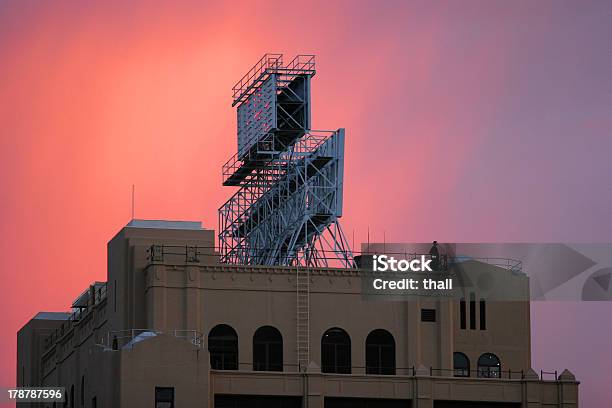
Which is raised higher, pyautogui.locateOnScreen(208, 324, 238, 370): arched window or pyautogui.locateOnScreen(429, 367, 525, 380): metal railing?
pyautogui.locateOnScreen(208, 324, 238, 370): arched window

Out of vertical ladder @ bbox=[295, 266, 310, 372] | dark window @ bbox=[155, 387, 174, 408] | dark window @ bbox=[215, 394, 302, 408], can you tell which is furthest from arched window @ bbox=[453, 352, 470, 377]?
dark window @ bbox=[155, 387, 174, 408]

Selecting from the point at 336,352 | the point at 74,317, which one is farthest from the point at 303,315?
the point at 74,317

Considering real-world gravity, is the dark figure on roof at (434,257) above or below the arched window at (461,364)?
above

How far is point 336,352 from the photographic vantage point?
123562 millimetres

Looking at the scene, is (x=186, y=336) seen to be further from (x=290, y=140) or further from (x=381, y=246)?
(x=290, y=140)

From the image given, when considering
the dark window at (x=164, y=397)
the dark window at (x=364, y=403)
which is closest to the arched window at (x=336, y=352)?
the dark window at (x=364, y=403)

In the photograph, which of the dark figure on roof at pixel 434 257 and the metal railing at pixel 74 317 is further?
the metal railing at pixel 74 317

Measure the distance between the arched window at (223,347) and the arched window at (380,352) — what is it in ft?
27.4

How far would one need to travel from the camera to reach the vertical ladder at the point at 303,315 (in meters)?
122

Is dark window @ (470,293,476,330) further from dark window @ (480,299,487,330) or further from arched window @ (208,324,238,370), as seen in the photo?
arched window @ (208,324,238,370)

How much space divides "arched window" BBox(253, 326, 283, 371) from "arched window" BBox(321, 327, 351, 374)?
2.75 meters

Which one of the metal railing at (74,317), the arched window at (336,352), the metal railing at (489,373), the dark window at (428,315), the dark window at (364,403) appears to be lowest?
the dark window at (364,403)

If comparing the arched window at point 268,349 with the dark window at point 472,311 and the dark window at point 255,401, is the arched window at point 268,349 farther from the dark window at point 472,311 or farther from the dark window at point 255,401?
the dark window at point 472,311

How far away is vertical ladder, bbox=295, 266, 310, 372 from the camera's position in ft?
400
